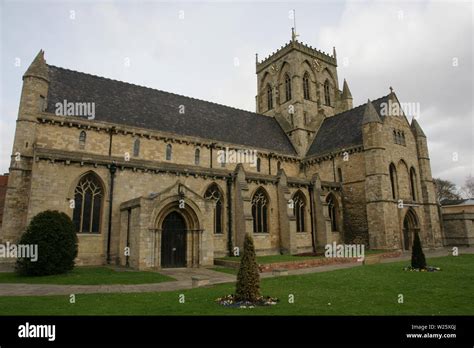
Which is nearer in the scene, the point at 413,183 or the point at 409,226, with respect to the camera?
the point at 409,226

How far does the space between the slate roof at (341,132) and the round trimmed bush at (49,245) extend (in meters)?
26.6

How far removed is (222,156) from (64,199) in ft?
47.1

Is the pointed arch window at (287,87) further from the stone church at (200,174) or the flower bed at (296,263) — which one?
the flower bed at (296,263)

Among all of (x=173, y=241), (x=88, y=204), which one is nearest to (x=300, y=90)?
(x=173, y=241)

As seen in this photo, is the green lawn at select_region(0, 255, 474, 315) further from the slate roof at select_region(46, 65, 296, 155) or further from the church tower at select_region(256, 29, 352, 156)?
the church tower at select_region(256, 29, 352, 156)

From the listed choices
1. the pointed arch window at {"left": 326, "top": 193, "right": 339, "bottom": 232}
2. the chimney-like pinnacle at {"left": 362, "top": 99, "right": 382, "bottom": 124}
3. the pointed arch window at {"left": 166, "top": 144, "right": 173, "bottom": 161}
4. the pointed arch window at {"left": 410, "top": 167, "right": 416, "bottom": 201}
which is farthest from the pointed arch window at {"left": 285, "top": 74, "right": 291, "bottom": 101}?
the pointed arch window at {"left": 166, "top": 144, "right": 173, "bottom": 161}

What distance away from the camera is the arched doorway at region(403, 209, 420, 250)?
3169cm

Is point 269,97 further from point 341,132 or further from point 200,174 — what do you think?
point 200,174

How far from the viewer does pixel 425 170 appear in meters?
34.2

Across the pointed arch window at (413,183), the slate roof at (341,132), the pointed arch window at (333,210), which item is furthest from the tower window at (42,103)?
the pointed arch window at (413,183)

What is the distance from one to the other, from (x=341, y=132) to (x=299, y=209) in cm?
1136

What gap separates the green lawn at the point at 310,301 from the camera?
8.50 meters

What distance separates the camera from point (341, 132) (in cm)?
3591
